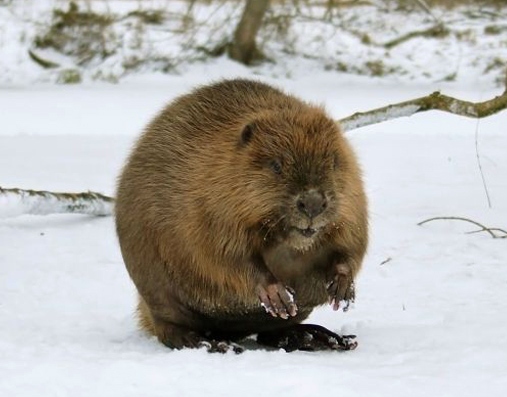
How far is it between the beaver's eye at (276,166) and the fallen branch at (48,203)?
2.44 metres

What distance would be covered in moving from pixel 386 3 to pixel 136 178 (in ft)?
36.5

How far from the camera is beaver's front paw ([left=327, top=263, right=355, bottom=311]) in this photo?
11.8 feet

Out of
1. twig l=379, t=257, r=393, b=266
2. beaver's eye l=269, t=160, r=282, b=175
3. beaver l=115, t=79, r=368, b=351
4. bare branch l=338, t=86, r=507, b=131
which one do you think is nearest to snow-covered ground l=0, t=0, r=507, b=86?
bare branch l=338, t=86, r=507, b=131

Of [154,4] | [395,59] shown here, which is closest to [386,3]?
[395,59]

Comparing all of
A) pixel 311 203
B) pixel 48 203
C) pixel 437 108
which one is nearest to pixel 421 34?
pixel 437 108

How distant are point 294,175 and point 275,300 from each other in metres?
0.40

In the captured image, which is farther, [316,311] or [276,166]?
[316,311]

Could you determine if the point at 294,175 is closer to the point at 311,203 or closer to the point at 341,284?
the point at 311,203

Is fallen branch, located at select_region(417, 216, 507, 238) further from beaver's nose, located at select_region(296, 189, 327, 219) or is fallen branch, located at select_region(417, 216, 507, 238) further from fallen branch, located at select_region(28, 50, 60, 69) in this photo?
fallen branch, located at select_region(28, 50, 60, 69)

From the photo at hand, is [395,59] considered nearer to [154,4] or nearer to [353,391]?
[154,4]

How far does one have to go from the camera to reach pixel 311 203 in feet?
10.9

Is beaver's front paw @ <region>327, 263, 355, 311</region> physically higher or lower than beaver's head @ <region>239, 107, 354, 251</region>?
lower

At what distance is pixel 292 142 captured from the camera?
3.51 metres

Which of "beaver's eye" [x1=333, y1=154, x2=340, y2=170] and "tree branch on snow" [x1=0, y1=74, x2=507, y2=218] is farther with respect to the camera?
"tree branch on snow" [x1=0, y1=74, x2=507, y2=218]
